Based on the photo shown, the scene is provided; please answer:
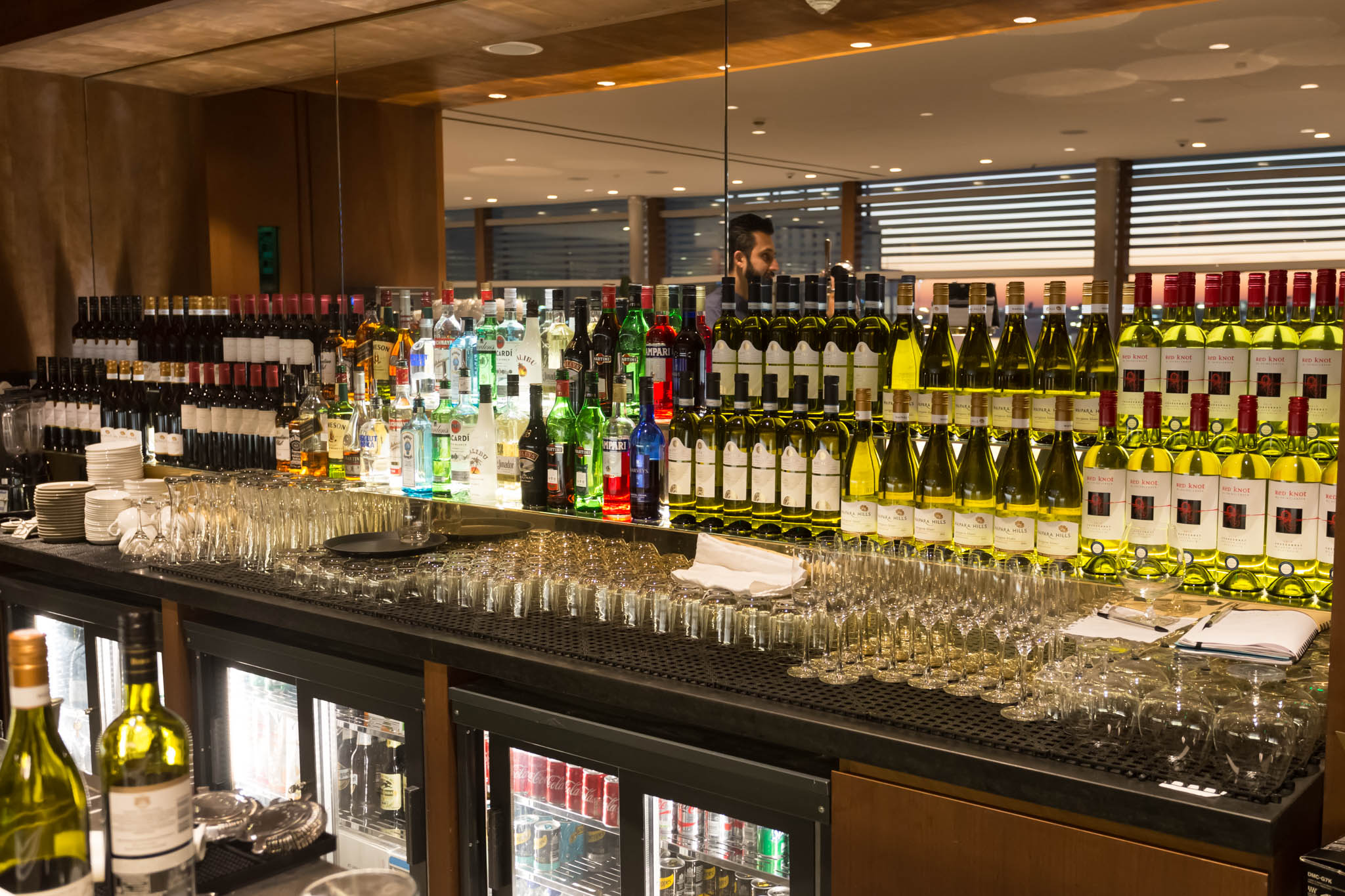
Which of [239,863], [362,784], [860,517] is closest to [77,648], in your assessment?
[362,784]

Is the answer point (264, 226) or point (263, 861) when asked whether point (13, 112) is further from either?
point (263, 861)

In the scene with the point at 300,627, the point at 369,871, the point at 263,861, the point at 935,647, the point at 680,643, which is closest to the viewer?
the point at 369,871

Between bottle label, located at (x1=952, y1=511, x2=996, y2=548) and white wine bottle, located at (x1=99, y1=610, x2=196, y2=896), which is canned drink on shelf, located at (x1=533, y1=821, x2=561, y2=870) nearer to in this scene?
bottle label, located at (x1=952, y1=511, x2=996, y2=548)

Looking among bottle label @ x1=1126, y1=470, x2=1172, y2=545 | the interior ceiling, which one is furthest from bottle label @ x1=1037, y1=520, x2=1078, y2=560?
the interior ceiling

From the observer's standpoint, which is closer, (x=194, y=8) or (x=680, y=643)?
(x=680, y=643)

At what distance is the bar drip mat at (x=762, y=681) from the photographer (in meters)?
1.60

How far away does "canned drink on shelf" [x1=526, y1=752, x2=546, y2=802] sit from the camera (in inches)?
94.8

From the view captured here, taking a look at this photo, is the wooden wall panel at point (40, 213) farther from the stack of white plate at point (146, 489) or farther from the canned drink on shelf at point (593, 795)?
the canned drink on shelf at point (593, 795)

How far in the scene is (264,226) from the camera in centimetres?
439

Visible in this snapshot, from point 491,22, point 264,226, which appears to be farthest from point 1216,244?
point 264,226

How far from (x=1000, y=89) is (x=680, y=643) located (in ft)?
6.19

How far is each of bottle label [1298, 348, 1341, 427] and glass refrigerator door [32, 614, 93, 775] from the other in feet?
11.2

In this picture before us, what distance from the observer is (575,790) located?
2.36 m

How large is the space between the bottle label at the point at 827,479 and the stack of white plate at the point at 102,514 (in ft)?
7.38
